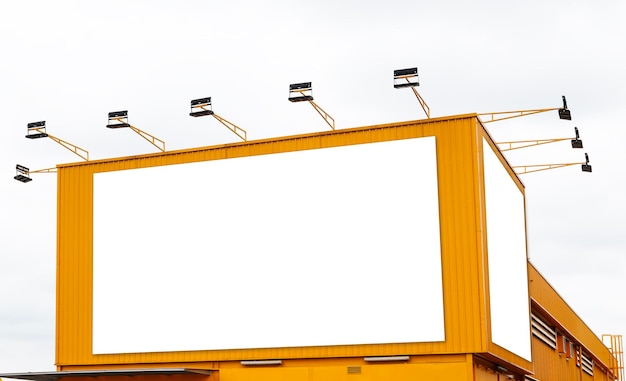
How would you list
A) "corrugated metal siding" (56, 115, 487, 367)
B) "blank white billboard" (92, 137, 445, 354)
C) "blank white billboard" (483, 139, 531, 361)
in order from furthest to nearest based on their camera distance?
"blank white billboard" (483, 139, 531, 361)
"blank white billboard" (92, 137, 445, 354)
"corrugated metal siding" (56, 115, 487, 367)

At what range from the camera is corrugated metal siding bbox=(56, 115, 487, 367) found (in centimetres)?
3197

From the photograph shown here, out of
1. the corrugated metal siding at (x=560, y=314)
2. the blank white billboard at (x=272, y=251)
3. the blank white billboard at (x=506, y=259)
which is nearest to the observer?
the blank white billboard at (x=272, y=251)

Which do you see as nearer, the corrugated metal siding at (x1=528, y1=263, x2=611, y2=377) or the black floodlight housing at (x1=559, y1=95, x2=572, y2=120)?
the black floodlight housing at (x1=559, y1=95, x2=572, y2=120)

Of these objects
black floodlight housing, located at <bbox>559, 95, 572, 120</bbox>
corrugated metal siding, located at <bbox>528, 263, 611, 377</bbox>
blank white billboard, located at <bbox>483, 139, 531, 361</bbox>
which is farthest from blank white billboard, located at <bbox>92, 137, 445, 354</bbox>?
corrugated metal siding, located at <bbox>528, 263, 611, 377</bbox>

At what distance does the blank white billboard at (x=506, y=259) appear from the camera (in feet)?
112

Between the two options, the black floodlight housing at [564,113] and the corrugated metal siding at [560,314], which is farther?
the corrugated metal siding at [560,314]

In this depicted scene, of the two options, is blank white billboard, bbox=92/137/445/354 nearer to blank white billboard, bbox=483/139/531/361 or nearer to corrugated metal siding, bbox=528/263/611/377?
blank white billboard, bbox=483/139/531/361

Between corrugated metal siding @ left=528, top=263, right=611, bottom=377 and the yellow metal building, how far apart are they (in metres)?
4.99

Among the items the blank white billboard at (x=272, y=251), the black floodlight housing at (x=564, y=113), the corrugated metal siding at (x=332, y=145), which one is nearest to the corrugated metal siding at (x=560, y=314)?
the black floodlight housing at (x=564, y=113)

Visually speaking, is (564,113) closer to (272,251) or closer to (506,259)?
(506,259)

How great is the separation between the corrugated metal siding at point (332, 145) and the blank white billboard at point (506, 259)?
1.45 metres

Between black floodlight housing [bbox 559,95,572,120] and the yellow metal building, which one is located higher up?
black floodlight housing [bbox 559,95,572,120]

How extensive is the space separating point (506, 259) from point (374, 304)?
672 centimetres

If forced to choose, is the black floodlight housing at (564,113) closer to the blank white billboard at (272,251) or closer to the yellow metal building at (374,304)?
the yellow metal building at (374,304)
